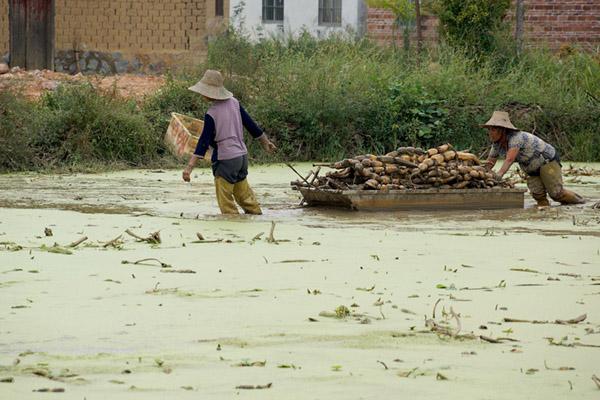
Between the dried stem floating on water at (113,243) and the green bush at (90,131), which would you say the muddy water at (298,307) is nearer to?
the dried stem floating on water at (113,243)

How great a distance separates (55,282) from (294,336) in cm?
219

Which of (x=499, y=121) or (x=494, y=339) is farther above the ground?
(x=499, y=121)

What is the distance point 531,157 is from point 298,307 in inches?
286

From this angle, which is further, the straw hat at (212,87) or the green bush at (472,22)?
the green bush at (472,22)

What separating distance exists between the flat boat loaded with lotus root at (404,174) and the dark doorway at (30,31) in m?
13.5

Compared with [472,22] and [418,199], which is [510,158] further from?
[472,22]

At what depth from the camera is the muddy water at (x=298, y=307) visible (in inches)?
219

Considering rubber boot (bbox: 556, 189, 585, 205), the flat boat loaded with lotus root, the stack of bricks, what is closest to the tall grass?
the stack of bricks

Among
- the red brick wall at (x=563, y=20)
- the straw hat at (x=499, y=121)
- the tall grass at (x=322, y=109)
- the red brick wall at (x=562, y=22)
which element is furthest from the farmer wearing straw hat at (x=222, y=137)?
the red brick wall at (x=563, y=20)

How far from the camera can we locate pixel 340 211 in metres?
13.6

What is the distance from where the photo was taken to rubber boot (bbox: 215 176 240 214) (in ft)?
41.3

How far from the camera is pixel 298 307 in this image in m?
7.31

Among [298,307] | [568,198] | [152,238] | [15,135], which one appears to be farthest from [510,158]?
[15,135]

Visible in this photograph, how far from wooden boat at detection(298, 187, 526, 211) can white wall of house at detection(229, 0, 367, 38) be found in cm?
1662
